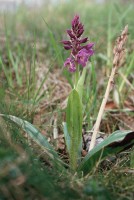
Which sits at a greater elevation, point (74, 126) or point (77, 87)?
point (77, 87)

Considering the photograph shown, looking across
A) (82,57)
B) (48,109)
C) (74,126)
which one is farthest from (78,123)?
(48,109)

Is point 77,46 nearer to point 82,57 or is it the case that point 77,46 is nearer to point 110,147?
point 82,57

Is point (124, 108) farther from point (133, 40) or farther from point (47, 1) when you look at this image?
point (47, 1)

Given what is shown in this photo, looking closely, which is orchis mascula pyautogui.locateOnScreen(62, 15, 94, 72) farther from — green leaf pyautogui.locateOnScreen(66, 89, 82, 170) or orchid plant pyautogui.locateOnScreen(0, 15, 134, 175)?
green leaf pyautogui.locateOnScreen(66, 89, 82, 170)

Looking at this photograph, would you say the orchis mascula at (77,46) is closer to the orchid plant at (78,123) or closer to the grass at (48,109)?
the orchid plant at (78,123)

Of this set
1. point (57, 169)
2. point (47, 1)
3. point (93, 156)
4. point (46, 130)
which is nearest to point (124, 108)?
point (46, 130)
